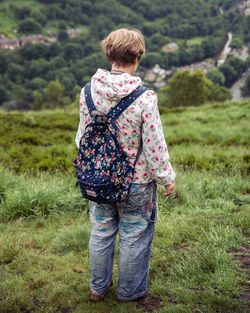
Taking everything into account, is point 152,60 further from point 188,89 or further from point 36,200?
point 36,200

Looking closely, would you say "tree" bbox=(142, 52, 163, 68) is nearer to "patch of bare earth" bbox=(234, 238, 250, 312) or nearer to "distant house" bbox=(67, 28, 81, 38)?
"distant house" bbox=(67, 28, 81, 38)

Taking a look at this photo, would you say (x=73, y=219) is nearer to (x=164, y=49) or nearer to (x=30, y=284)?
(x=30, y=284)

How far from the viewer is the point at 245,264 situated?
3822mm

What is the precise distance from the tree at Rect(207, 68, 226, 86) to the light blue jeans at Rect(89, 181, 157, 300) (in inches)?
2570

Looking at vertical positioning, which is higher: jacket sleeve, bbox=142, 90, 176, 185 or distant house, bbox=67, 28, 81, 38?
jacket sleeve, bbox=142, 90, 176, 185

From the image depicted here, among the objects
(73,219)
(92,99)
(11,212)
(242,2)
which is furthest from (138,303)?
(242,2)

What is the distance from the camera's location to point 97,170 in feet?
10.2

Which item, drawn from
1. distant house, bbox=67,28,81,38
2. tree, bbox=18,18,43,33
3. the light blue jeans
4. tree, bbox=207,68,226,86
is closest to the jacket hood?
the light blue jeans

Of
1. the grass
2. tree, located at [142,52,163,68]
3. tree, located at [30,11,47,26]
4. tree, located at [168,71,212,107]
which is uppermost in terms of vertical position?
tree, located at [30,11,47,26]

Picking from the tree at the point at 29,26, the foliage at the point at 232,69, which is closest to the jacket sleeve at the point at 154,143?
the foliage at the point at 232,69

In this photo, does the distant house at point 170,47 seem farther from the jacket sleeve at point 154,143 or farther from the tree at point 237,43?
the jacket sleeve at point 154,143

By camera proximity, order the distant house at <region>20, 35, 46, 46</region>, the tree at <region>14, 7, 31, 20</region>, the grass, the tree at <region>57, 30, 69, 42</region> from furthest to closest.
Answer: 1. the tree at <region>14, 7, 31, 20</region>
2. the tree at <region>57, 30, 69, 42</region>
3. the grass
4. the distant house at <region>20, 35, 46, 46</region>

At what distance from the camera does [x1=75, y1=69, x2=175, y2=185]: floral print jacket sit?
2994 millimetres

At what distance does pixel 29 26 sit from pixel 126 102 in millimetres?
95760
